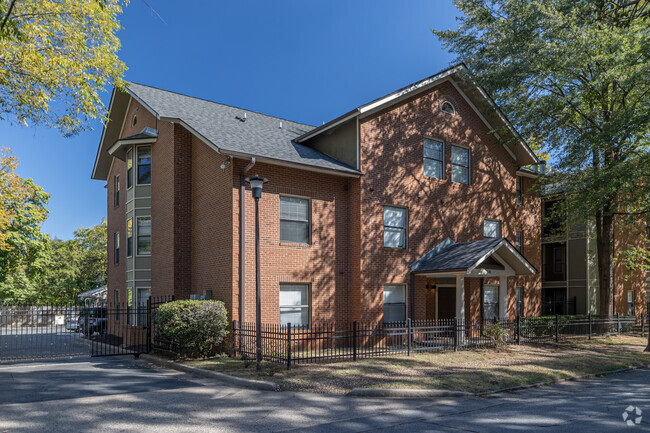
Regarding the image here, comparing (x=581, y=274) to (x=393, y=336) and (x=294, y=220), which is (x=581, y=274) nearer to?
(x=393, y=336)

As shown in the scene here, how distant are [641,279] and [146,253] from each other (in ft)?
102

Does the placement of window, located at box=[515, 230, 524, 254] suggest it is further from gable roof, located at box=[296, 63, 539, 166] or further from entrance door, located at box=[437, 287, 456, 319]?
entrance door, located at box=[437, 287, 456, 319]

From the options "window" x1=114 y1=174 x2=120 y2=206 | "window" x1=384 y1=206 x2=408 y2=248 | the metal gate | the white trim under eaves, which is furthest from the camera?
"window" x1=114 y1=174 x2=120 y2=206

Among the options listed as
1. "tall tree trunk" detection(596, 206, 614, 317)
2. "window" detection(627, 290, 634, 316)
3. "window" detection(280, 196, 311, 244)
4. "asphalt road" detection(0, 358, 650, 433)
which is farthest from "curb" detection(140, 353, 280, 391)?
"window" detection(627, 290, 634, 316)

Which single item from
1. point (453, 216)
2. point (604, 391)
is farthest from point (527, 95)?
point (604, 391)

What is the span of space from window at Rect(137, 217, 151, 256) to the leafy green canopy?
590 inches

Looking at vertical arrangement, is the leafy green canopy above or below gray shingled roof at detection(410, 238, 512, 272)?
above

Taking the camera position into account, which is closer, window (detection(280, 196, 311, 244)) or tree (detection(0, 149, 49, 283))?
window (detection(280, 196, 311, 244))

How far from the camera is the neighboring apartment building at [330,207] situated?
16.6 metres

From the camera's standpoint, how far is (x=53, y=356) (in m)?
16.4

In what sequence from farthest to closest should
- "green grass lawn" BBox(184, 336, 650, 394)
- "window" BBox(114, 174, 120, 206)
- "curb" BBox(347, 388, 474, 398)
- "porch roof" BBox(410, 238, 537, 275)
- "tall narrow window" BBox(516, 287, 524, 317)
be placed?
"window" BBox(114, 174, 120, 206)
"tall narrow window" BBox(516, 287, 524, 317)
"porch roof" BBox(410, 238, 537, 275)
"green grass lawn" BBox(184, 336, 650, 394)
"curb" BBox(347, 388, 474, 398)

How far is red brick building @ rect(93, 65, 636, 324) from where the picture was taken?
1661cm

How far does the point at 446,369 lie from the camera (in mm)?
13359

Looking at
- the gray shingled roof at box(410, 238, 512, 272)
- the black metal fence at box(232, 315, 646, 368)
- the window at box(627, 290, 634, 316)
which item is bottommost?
the window at box(627, 290, 634, 316)
